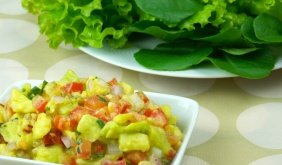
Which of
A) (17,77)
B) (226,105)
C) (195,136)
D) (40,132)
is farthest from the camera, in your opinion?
(17,77)

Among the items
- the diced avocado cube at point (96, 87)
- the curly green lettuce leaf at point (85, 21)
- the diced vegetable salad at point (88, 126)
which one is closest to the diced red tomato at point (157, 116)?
the diced vegetable salad at point (88, 126)

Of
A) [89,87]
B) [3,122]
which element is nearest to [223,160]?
[89,87]

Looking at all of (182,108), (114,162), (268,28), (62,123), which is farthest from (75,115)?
(268,28)

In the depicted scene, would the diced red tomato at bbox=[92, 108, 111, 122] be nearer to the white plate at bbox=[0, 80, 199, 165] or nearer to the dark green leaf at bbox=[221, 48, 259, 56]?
the white plate at bbox=[0, 80, 199, 165]

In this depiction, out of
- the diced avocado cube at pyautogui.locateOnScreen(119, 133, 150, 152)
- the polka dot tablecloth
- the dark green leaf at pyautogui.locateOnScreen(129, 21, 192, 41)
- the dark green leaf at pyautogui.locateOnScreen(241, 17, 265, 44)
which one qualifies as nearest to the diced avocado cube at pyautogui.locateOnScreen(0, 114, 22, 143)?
the diced avocado cube at pyautogui.locateOnScreen(119, 133, 150, 152)

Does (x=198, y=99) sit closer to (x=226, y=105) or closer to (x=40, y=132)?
(x=226, y=105)

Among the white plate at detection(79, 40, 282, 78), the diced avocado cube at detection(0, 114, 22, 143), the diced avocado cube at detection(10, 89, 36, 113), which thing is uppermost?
the diced avocado cube at detection(10, 89, 36, 113)
